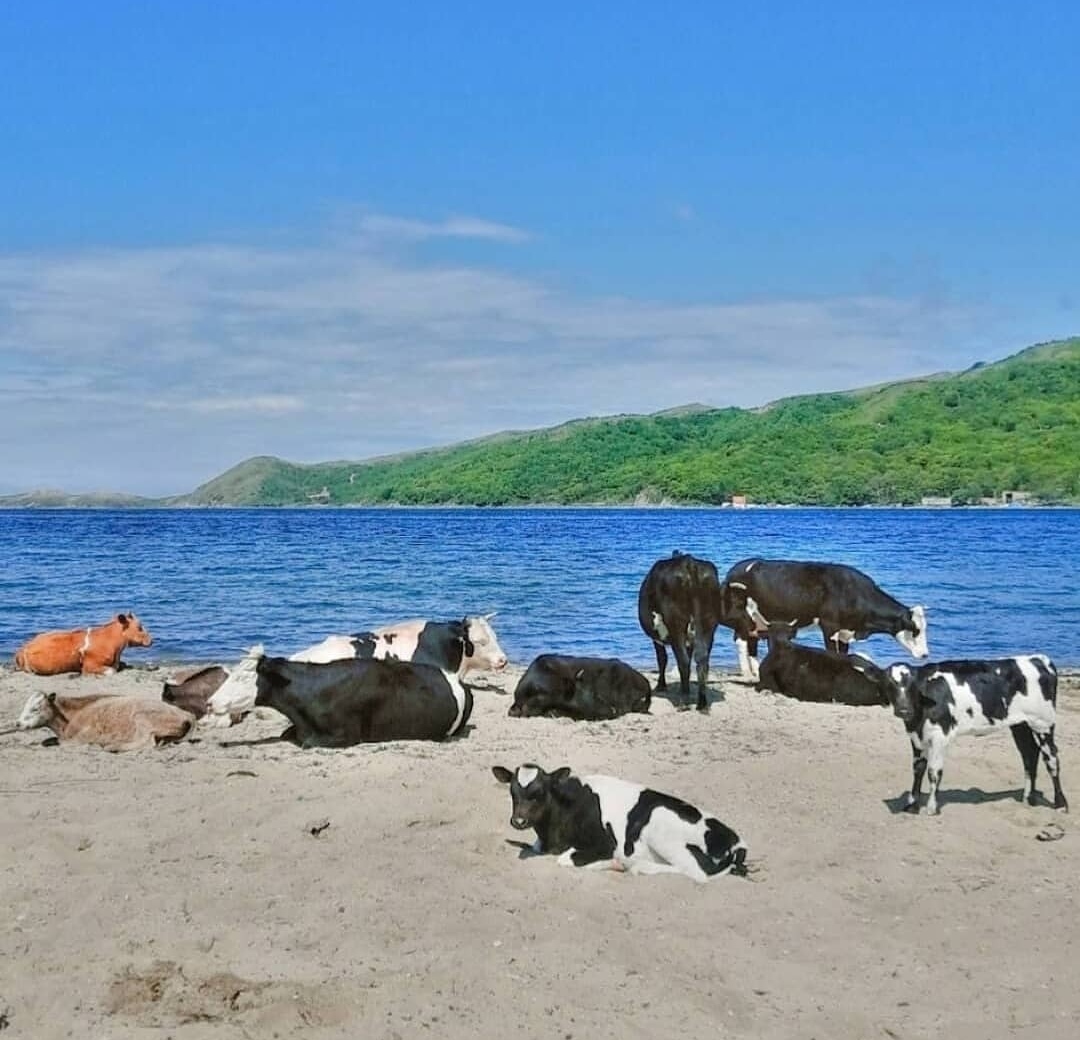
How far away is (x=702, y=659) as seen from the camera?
1434 cm

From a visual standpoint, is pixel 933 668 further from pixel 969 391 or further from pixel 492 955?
pixel 969 391

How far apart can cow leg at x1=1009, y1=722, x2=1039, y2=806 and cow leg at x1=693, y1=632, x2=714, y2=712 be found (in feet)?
15.0

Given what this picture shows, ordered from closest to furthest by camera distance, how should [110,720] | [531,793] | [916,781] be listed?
[531,793] < [916,781] < [110,720]

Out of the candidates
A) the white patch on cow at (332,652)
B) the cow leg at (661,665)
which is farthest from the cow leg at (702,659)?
the white patch on cow at (332,652)

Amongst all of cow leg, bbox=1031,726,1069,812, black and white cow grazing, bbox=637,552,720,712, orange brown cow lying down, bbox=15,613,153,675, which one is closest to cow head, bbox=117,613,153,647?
orange brown cow lying down, bbox=15,613,153,675

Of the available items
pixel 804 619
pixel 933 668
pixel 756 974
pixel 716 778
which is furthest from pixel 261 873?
pixel 804 619

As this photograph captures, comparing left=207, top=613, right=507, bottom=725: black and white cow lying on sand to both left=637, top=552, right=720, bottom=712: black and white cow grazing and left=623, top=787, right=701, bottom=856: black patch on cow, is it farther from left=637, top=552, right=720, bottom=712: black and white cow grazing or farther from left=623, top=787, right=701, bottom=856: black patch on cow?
left=623, top=787, right=701, bottom=856: black patch on cow

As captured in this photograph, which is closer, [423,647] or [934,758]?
[934,758]

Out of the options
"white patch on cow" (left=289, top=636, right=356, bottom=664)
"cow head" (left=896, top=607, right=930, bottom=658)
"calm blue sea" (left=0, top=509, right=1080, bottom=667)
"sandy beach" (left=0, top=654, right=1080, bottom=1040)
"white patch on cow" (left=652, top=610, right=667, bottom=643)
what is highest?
"white patch on cow" (left=652, top=610, right=667, bottom=643)

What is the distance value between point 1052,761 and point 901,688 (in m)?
1.48

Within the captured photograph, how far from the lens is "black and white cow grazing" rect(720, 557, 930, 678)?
57.8 ft

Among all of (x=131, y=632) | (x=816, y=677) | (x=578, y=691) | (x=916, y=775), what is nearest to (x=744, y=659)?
(x=816, y=677)

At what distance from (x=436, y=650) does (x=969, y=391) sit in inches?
6639

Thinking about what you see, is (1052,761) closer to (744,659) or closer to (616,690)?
(616,690)
